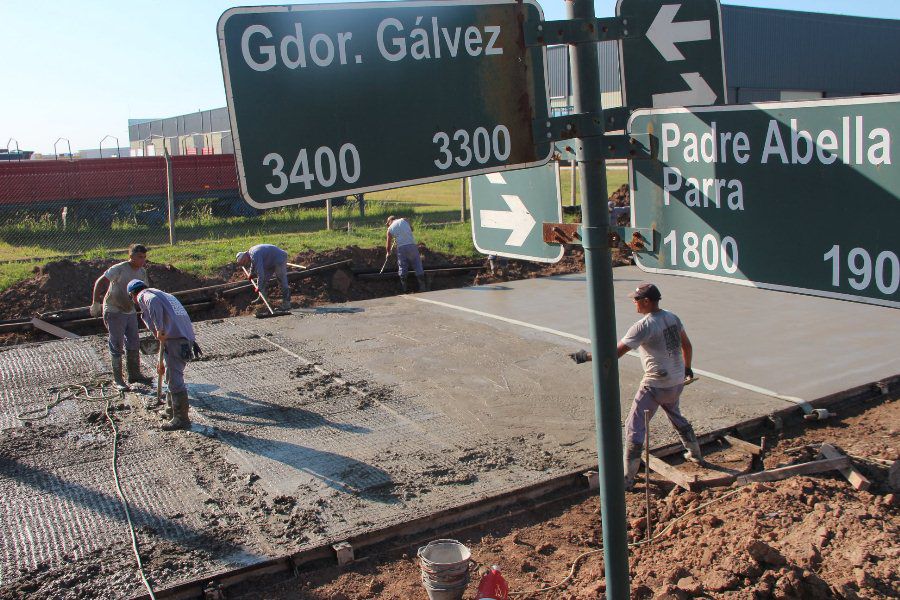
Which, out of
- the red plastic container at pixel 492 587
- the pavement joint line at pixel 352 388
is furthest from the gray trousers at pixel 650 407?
the red plastic container at pixel 492 587

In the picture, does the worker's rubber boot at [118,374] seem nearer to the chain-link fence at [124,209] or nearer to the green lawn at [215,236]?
the green lawn at [215,236]

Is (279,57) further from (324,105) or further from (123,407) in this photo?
(123,407)

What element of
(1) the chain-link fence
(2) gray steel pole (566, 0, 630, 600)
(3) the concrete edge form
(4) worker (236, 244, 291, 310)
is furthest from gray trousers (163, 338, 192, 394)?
(1) the chain-link fence

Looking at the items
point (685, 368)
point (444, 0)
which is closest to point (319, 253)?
point (685, 368)

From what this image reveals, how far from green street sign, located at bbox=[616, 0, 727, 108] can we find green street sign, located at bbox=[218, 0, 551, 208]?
3.75 feet

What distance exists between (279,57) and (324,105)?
19cm

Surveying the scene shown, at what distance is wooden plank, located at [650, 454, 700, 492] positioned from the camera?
22.3ft

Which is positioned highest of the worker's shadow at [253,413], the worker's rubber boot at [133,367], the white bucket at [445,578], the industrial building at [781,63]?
the industrial building at [781,63]

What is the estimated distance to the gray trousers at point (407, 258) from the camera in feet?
53.2

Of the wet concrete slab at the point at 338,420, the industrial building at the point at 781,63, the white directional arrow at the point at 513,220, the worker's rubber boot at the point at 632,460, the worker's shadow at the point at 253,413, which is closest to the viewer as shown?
the white directional arrow at the point at 513,220

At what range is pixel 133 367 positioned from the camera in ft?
34.0

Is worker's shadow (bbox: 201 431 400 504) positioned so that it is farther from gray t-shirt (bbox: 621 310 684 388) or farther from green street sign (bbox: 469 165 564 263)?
green street sign (bbox: 469 165 564 263)

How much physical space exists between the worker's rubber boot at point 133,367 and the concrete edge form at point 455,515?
531 cm

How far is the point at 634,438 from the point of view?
7.12 metres
